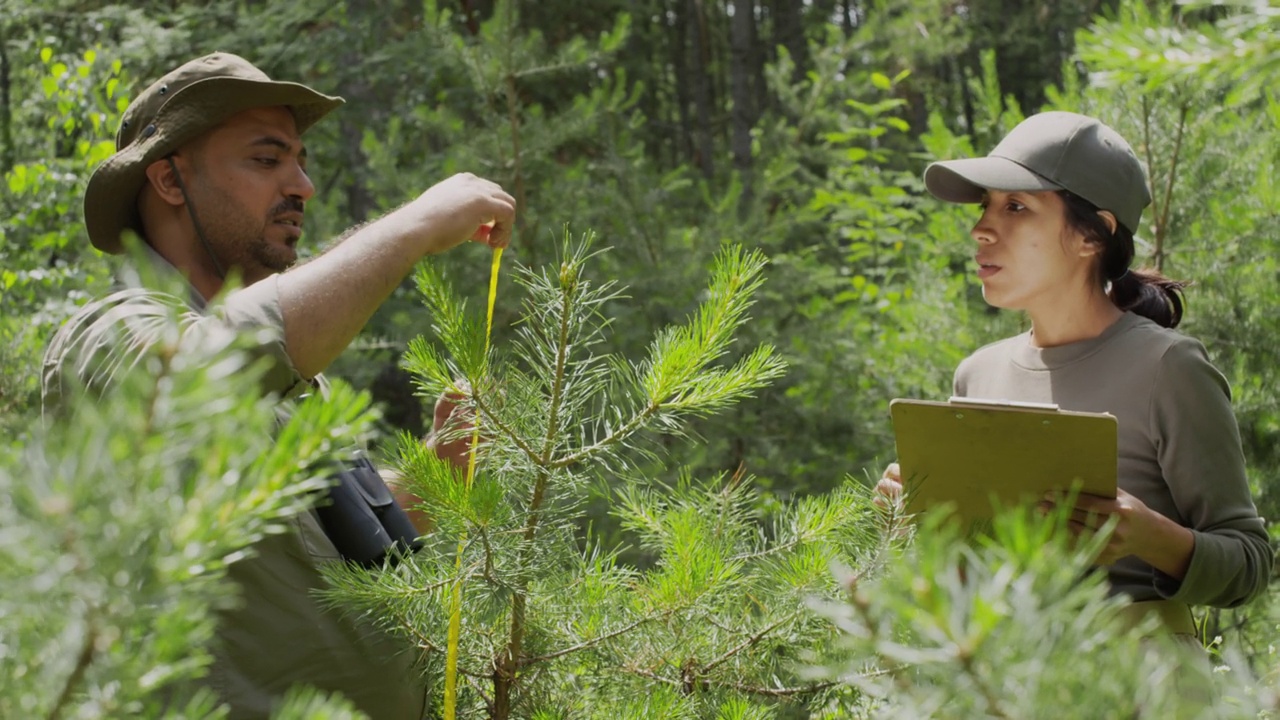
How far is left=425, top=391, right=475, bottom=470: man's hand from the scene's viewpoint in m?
1.64

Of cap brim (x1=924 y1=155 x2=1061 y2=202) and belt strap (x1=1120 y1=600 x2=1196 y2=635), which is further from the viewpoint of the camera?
cap brim (x1=924 y1=155 x2=1061 y2=202)

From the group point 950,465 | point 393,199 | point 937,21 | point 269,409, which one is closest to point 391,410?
point 393,199

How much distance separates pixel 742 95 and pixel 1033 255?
588 cm

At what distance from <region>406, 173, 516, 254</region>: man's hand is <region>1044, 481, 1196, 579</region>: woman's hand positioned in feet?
3.28

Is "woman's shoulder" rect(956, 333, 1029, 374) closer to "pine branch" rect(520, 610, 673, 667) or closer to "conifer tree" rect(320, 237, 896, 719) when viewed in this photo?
"conifer tree" rect(320, 237, 896, 719)

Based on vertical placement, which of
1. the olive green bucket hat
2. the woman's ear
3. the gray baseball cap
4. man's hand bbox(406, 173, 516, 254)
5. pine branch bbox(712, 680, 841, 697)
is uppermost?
the olive green bucket hat

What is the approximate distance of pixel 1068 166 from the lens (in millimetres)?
2342

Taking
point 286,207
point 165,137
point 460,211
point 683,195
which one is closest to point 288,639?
point 460,211

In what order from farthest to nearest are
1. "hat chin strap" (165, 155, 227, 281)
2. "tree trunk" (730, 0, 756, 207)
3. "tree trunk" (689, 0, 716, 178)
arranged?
1. "tree trunk" (689, 0, 716, 178)
2. "tree trunk" (730, 0, 756, 207)
3. "hat chin strap" (165, 155, 227, 281)

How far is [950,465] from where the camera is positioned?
1846 mm

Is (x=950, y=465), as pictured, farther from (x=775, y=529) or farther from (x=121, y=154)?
(x=121, y=154)

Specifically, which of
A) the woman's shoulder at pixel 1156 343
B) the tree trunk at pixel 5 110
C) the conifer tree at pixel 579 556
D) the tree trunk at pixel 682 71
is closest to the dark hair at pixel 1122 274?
the woman's shoulder at pixel 1156 343

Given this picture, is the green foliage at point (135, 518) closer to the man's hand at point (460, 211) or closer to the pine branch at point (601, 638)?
the pine branch at point (601, 638)

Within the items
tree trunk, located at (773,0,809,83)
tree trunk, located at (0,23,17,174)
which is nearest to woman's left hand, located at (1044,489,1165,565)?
tree trunk, located at (0,23,17,174)
